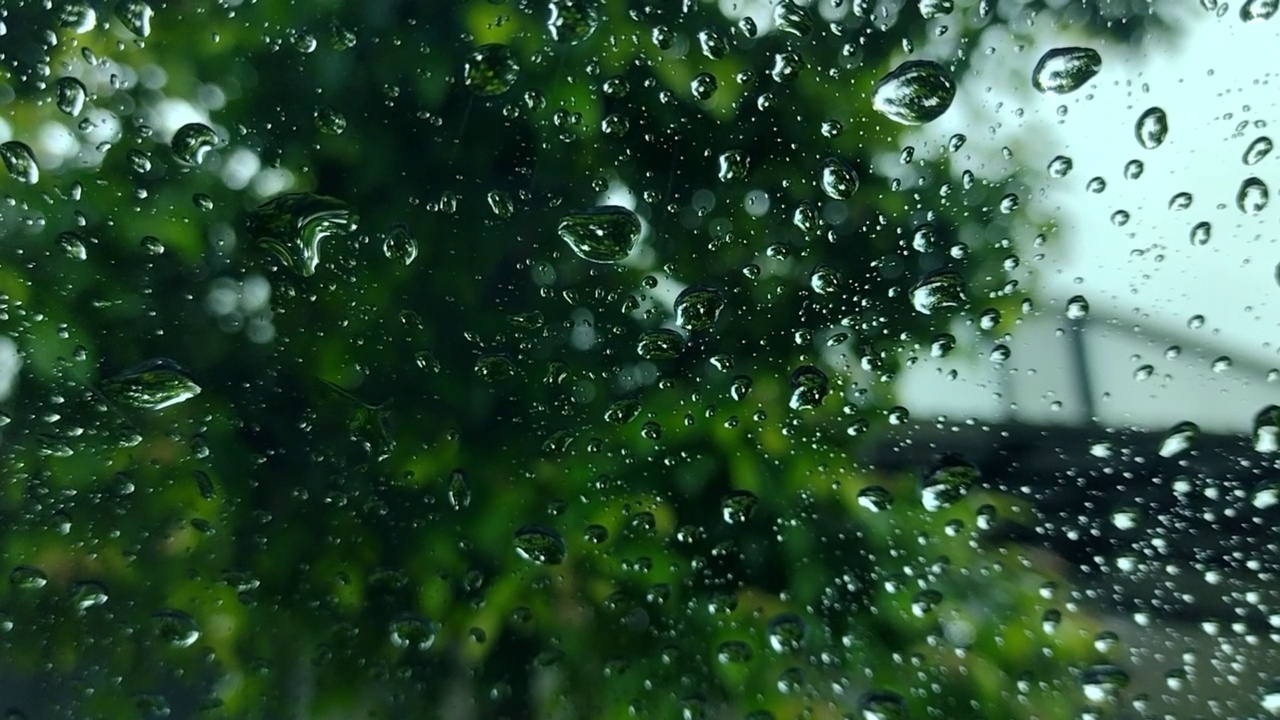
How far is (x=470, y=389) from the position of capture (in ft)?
2.03

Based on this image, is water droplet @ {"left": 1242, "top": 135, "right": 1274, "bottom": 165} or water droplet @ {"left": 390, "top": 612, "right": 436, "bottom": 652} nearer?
water droplet @ {"left": 1242, "top": 135, "right": 1274, "bottom": 165}

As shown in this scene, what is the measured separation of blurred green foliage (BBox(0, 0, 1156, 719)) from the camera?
58 centimetres

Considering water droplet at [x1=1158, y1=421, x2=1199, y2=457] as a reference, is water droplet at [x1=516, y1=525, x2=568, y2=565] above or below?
below

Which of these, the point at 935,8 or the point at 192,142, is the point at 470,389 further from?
the point at 935,8

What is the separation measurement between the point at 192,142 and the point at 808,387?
465 mm

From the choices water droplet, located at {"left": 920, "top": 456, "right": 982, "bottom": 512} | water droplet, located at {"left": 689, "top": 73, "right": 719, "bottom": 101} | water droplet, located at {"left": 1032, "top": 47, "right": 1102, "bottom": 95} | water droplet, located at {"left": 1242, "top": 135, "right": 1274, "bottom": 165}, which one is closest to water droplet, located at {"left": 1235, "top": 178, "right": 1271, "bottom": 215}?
water droplet, located at {"left": 1242, "top": 135, "right": 1274, "bottom": 165}

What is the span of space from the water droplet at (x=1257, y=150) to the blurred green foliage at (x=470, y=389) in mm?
201

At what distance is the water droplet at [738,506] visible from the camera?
600 mm

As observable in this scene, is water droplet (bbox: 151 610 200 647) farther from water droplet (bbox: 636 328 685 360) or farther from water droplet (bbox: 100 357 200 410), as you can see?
water droplet (bbox: 636 328 685 360)

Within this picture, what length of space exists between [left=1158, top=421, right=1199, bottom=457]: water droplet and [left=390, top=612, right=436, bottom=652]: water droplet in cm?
51

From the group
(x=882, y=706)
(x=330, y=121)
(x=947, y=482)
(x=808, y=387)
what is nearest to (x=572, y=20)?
(x=330, y=121)

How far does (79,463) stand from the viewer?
629mm

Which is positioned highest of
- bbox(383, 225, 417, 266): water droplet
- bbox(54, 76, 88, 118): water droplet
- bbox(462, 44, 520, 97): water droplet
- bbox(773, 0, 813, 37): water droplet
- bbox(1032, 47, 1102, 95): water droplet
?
bbox(773, 0, 813, 37): water droplet

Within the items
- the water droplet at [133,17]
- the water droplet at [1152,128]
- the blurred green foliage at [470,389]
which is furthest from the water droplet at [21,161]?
the water droplet at [1152,128]
